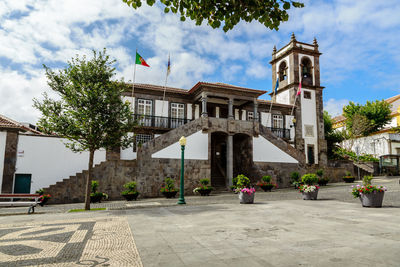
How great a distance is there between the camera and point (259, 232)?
6.54 meters

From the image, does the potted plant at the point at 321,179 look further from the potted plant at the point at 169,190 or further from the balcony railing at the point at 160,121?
the balcony railing at the point at 160,121

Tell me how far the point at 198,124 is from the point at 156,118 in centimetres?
476

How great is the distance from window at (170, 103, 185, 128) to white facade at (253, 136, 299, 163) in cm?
706

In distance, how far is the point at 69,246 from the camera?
552 centimetres

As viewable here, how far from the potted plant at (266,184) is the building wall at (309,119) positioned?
10.8 meters

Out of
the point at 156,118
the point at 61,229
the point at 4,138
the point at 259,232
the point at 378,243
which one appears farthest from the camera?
the point at 156,118

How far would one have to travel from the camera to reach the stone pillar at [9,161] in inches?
698

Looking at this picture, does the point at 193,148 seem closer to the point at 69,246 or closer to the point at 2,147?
the point at 2,147

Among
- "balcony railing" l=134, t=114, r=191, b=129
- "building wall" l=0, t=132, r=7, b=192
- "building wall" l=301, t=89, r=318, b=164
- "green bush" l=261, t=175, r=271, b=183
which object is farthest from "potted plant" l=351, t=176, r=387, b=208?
"building wall" l=0, t=132, r=7, b=192

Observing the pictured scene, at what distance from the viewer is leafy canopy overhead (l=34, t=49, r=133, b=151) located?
515 inches

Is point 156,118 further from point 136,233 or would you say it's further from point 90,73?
point 136,233

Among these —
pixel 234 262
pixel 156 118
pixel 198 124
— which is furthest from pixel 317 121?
pixel 234 262

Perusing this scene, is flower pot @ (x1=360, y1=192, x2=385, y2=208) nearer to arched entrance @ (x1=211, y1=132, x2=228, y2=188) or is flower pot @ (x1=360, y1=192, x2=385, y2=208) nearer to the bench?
arched entrance @ (x1=211, y1=132, x2=228, y2=188)

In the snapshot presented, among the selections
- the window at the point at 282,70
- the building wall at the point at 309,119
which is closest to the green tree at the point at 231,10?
the building wall at the point at 309,119
